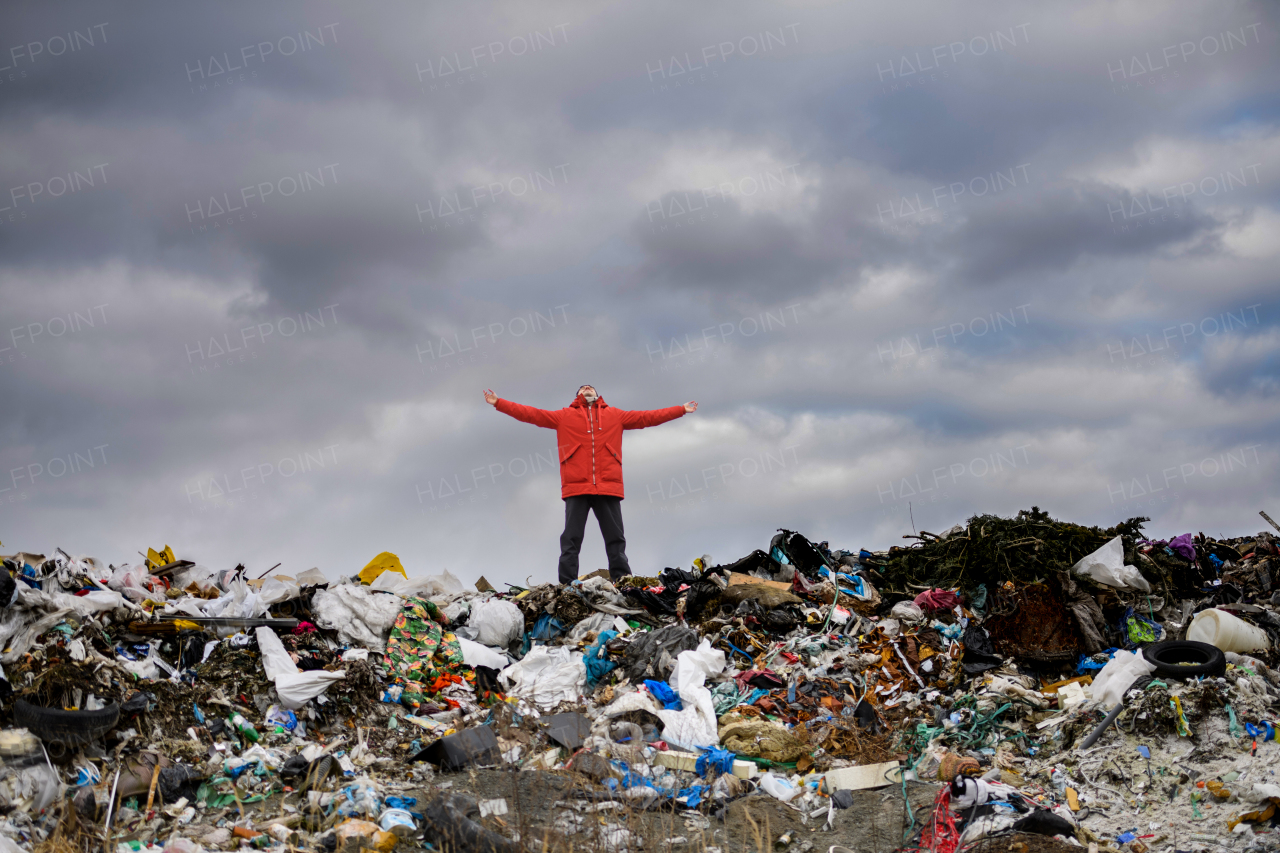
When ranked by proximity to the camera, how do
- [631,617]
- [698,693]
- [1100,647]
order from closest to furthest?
1. [698,693]
2. [1100,647]
3. [631,617]

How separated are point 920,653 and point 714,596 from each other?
2.33 metres

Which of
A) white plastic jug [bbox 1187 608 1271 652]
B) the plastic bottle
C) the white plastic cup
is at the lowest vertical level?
the white plastic cup

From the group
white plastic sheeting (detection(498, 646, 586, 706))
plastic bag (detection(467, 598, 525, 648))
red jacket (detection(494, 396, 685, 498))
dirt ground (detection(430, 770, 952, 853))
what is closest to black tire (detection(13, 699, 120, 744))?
dirt ground (detection(430, 770, 952, 853))

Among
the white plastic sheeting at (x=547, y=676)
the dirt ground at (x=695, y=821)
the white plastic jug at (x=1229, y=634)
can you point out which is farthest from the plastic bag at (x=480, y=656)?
the white plastic jug at (x=1229, y=634)

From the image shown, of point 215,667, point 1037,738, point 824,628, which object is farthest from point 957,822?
point 215,667

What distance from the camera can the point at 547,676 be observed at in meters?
8.96

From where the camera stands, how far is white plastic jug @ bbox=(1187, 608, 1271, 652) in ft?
26.5

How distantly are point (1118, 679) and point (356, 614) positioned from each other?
22.4 ft

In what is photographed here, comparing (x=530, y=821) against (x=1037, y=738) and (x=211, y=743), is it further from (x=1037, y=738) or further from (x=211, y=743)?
(x=1037, y=738)

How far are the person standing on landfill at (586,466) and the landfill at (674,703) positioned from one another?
2.74 ft

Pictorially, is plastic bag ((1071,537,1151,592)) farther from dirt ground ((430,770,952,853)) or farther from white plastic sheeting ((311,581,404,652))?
white plastic sheeting ((311,581,404,652))

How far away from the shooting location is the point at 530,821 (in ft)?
18.8

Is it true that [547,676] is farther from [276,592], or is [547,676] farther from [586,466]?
[586,466]

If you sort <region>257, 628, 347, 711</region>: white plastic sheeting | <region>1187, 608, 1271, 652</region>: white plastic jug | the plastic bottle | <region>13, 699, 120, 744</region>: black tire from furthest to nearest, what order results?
<region>1187, 608, 1271, 652</region>: white plastic jug
<region>257, 628, 347, 711</region>: white plastic sheeting
the plastic bottle
<region>13, 699, 120, 744</region>: black tire
